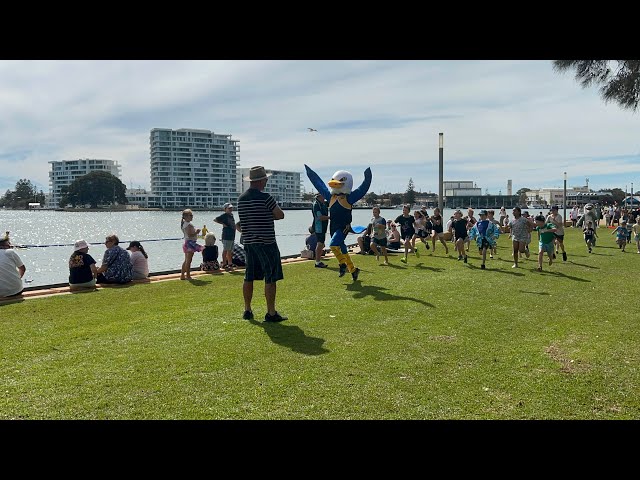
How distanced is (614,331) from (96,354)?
5733 millimetres

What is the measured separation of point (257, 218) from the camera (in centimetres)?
652

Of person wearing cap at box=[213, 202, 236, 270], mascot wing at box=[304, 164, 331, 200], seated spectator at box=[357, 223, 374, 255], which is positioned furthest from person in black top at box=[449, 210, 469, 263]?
person wearing cap at box=[213, 202, 236, 270]

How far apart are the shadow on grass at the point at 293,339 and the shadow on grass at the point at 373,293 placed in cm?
237

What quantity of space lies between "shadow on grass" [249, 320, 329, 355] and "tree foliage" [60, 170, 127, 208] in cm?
12348

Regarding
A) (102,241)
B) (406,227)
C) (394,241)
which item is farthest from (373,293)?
(102,241)

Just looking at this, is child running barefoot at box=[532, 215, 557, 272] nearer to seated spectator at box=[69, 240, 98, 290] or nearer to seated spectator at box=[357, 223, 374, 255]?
seated spectator at box=[357, 223, 374, 255]

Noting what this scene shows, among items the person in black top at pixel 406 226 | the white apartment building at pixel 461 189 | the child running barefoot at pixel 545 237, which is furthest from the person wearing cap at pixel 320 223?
the white apartment building at pixel 461 189

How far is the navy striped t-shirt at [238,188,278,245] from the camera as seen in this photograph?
6.51 m

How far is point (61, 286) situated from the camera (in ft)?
33.2

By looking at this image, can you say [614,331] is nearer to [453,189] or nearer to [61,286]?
[61,286]

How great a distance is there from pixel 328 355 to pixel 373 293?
3.73m
